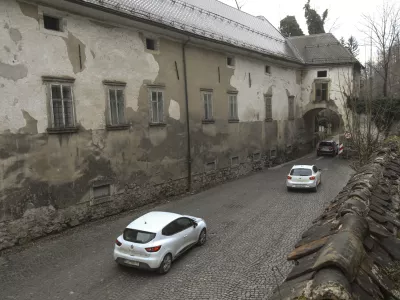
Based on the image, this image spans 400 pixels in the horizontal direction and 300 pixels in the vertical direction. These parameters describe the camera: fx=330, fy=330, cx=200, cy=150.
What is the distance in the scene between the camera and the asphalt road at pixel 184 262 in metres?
8.45

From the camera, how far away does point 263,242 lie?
11.4 metres

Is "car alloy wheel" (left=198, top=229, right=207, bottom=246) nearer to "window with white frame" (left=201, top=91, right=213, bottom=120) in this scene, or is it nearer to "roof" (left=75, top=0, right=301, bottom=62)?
"roof" (left=75, top=0, right=301, bottom=62)

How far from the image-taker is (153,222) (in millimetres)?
9938

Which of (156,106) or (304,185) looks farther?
(304,185)

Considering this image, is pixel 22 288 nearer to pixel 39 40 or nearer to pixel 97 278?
pixel 97 278

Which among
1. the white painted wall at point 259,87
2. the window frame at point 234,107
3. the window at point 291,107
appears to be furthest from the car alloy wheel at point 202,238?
the window at point 291,107

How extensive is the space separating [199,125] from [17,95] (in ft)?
33.8

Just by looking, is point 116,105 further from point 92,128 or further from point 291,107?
point 291,107

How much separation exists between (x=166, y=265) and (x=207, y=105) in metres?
12.3

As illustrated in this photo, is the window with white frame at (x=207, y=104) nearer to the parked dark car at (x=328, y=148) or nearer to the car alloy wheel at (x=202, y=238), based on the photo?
the car alloy wheel at (x=202, y=238)

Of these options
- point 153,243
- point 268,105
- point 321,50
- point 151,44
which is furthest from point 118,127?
point 321,50

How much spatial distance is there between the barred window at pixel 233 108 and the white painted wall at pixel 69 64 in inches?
283

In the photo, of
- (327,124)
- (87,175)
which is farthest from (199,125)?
(327,124)

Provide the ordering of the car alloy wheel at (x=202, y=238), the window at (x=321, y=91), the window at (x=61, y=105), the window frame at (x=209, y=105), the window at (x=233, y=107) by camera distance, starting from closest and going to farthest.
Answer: the car alloy wheel at (x=202, y=238), the window at (x=61, y=105), the window frame at (x=209, y=105), the window at (x=233, y=107), the window at (x=321, y=91)
